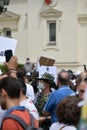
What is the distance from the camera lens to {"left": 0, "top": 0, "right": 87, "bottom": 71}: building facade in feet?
113

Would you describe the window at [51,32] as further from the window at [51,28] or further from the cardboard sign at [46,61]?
the cardboard sign at [46,61]

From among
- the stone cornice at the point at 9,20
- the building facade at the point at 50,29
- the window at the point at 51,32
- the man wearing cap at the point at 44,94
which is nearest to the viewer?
the man wearing cap at the point at 44,94

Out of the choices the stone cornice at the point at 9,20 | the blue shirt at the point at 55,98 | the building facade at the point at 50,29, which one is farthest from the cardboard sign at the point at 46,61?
the stone cornice at the point at 9,20

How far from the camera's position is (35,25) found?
35406 millimetres

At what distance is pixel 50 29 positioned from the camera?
35656 millimetres

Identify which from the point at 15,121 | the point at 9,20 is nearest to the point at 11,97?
the point at 15,121

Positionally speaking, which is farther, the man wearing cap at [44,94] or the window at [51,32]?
the window at [51,32]

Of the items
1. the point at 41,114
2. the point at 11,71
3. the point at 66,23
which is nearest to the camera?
the point at 11,71

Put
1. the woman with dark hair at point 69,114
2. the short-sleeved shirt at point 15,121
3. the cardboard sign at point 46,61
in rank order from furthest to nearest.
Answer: the cardboard sign at point 46,61 → the woman with dark hair at point 69,114 → the short-sleeved shirt at point 15,121

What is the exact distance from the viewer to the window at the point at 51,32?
1394 inches

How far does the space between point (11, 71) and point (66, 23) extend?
27478 millimetres

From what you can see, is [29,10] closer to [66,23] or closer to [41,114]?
[66,23]

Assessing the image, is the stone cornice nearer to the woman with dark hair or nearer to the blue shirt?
the blue shirt

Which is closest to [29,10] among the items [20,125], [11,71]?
[11,71]
